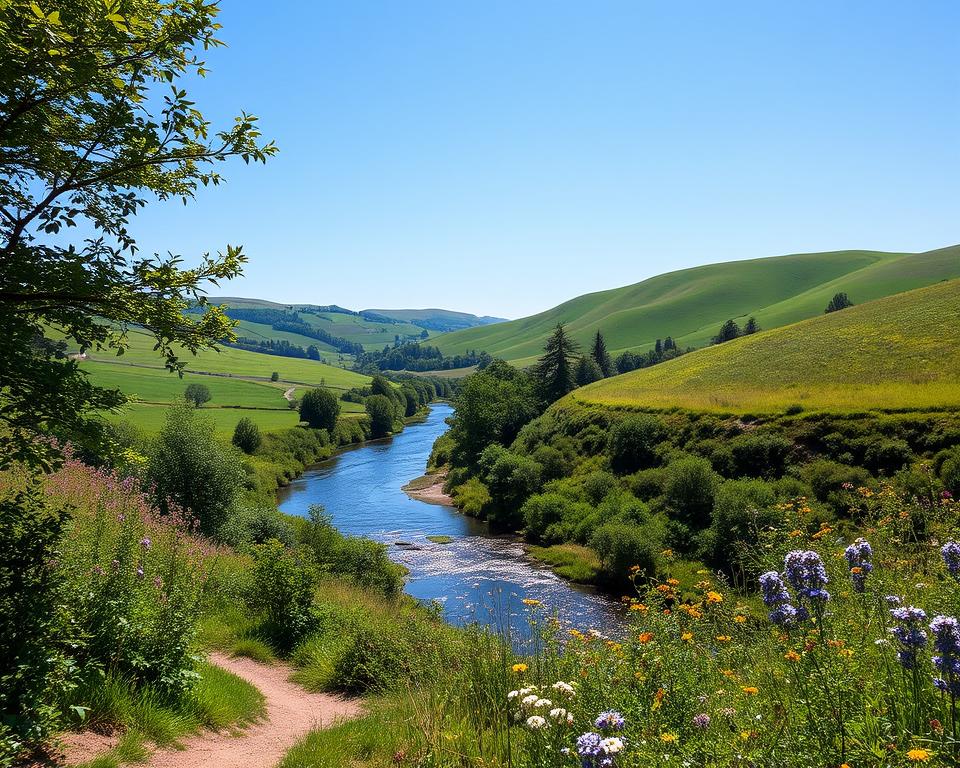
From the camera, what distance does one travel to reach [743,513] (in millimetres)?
27984

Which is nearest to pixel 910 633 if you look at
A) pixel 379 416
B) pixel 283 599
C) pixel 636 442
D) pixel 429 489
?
pixel 283 599

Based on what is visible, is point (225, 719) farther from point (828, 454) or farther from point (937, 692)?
point (828, 454)

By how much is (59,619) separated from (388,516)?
39.6 metres

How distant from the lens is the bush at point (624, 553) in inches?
1151

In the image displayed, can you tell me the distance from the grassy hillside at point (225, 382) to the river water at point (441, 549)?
596 inches

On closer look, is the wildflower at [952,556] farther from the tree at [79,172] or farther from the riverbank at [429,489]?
the riverbank at [429,489]

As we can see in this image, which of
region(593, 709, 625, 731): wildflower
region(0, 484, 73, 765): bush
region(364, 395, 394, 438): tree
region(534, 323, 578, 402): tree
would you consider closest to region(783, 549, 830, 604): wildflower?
region(593, 709, 625, 731): wildflower

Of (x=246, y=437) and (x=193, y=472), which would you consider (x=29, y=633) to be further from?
(x=246, y=437)

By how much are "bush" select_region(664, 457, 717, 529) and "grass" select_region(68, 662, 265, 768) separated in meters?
30.1

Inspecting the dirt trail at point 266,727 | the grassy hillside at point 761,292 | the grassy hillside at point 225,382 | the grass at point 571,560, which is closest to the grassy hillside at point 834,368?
the grass at point 571,560

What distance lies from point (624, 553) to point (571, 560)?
12.7 ft

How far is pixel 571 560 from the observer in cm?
3219

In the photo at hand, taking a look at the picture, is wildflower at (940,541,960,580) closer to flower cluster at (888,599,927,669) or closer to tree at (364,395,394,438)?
flower cluster at (888,599,927,669)

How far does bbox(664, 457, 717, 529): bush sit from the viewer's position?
32.8 meters
